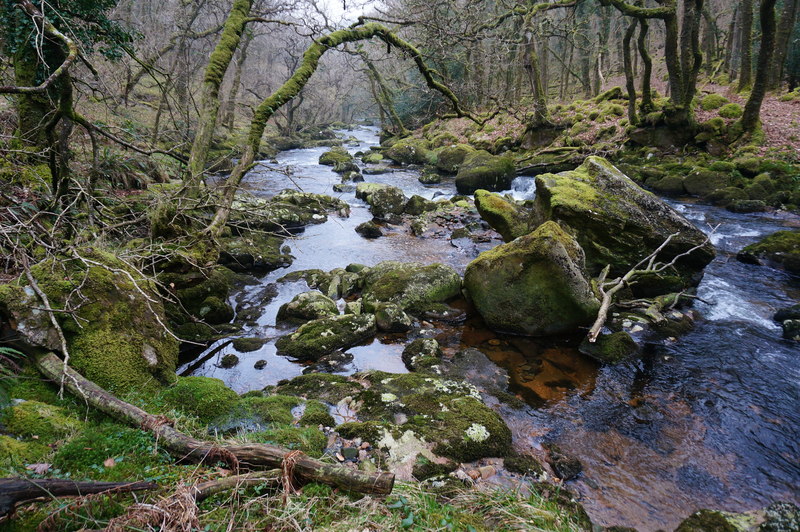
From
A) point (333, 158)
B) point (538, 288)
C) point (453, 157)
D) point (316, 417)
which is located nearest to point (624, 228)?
point (538, 288)

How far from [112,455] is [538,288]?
5834 mm

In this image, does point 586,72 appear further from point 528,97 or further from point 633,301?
point 633,301

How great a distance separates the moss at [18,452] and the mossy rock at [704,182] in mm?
16723

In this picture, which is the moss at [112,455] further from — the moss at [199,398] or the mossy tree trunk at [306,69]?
the mossy tree trunk at [306,69]

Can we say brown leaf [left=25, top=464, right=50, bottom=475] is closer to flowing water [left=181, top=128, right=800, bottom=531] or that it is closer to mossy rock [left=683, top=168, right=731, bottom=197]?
flowing water [left=181, top=128, right=800, bottom=531]

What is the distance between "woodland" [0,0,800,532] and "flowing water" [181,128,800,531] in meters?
0.03

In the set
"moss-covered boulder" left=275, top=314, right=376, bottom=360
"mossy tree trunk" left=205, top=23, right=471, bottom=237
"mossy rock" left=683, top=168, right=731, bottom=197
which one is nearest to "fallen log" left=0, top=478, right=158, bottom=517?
"moss-covered boulder" left=275, top=314, right=376, bottom=360

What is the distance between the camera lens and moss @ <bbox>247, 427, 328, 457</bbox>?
3.18 m

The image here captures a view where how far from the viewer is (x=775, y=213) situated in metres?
11.6

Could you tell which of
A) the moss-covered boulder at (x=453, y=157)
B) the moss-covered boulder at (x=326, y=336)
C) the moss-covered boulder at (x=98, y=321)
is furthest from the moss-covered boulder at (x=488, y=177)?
the moss-covered boulder at (x=98, y=321)

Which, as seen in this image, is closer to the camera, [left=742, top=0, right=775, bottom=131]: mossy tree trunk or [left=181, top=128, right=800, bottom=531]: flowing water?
[left=181, top=128, right=800, bottom=531]: flowing water

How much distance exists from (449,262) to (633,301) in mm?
4302

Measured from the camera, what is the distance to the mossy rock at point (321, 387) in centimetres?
484

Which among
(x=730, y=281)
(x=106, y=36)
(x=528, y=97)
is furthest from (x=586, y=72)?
(x=106, y=36)
